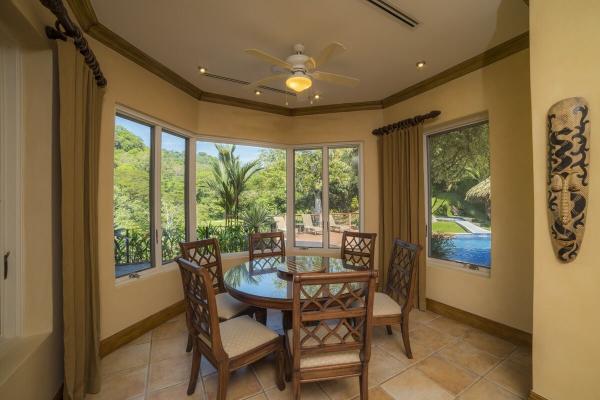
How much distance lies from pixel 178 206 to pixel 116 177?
33.9 inches

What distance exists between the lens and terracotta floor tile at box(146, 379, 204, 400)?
1719 mm

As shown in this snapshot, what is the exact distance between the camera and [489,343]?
237cm

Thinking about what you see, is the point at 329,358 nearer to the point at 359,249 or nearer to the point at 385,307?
the point at 385,307

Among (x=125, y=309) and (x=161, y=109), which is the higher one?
(x=161, y=109)

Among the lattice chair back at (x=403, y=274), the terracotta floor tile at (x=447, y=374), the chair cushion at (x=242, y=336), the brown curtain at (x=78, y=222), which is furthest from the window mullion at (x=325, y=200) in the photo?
the brown curtain at (x=78, y=222)

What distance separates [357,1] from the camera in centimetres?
186

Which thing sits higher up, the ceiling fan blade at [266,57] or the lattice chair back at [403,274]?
the ceiling fan blade at [266,57]

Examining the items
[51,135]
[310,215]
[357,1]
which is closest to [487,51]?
[357,1]

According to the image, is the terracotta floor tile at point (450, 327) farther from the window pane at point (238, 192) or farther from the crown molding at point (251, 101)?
the crown molding at point (251, 101)

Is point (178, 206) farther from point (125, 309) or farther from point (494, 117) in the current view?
point (494, 117)

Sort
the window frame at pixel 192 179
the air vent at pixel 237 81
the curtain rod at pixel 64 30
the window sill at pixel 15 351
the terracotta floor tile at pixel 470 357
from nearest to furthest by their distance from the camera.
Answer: the window sill at pixel 15 351
the curtain rod at pixel 64 30
the terracotta floor tile at pixel 470 357
the window frame at pixel 192 179
the air vent at pixel 237 81

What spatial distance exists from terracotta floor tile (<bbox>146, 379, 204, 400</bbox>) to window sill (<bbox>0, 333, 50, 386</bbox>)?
762mm

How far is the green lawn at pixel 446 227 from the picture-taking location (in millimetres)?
2973

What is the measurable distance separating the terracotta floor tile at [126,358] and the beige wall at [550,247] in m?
2.90
